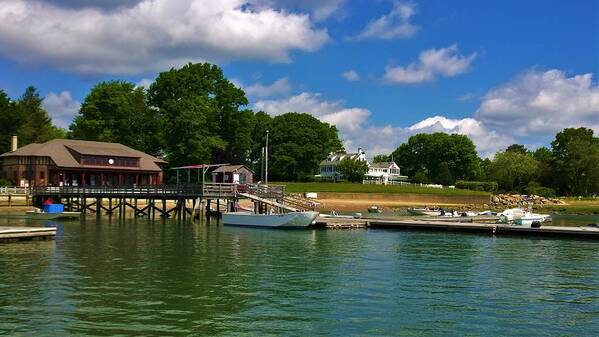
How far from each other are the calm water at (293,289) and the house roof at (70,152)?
43901 millimetres

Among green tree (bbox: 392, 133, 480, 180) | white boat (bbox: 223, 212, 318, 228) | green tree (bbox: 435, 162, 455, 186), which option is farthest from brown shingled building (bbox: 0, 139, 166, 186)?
green tree (bbox: 392, 133, 480, 180)

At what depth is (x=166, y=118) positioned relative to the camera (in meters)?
91.1

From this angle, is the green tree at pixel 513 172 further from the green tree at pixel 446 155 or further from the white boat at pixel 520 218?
the white boat at pixel 520 218

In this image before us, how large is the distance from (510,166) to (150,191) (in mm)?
100357

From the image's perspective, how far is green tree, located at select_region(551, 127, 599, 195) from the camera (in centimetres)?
12119

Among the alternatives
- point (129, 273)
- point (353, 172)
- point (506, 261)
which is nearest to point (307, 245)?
point (506, 261)

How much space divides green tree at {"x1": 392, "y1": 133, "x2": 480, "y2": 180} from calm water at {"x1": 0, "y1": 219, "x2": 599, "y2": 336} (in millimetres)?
113353

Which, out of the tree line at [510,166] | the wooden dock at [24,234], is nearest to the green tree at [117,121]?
the wooden dock at [24,234]

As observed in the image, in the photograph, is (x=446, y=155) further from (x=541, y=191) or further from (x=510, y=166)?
(x=541, y=191)

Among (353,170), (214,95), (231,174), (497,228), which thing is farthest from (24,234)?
(353,170)

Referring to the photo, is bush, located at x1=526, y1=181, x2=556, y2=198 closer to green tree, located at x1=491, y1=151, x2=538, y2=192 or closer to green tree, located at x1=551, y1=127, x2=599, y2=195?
green tree, located at x1=551, y1=127, x2=599, y2=195

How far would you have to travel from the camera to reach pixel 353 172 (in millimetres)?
128000

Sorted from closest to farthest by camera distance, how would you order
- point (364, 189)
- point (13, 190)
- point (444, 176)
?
point (13, 190), point (364, 189), point (444, 176)

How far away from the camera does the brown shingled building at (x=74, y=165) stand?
7612 cm
